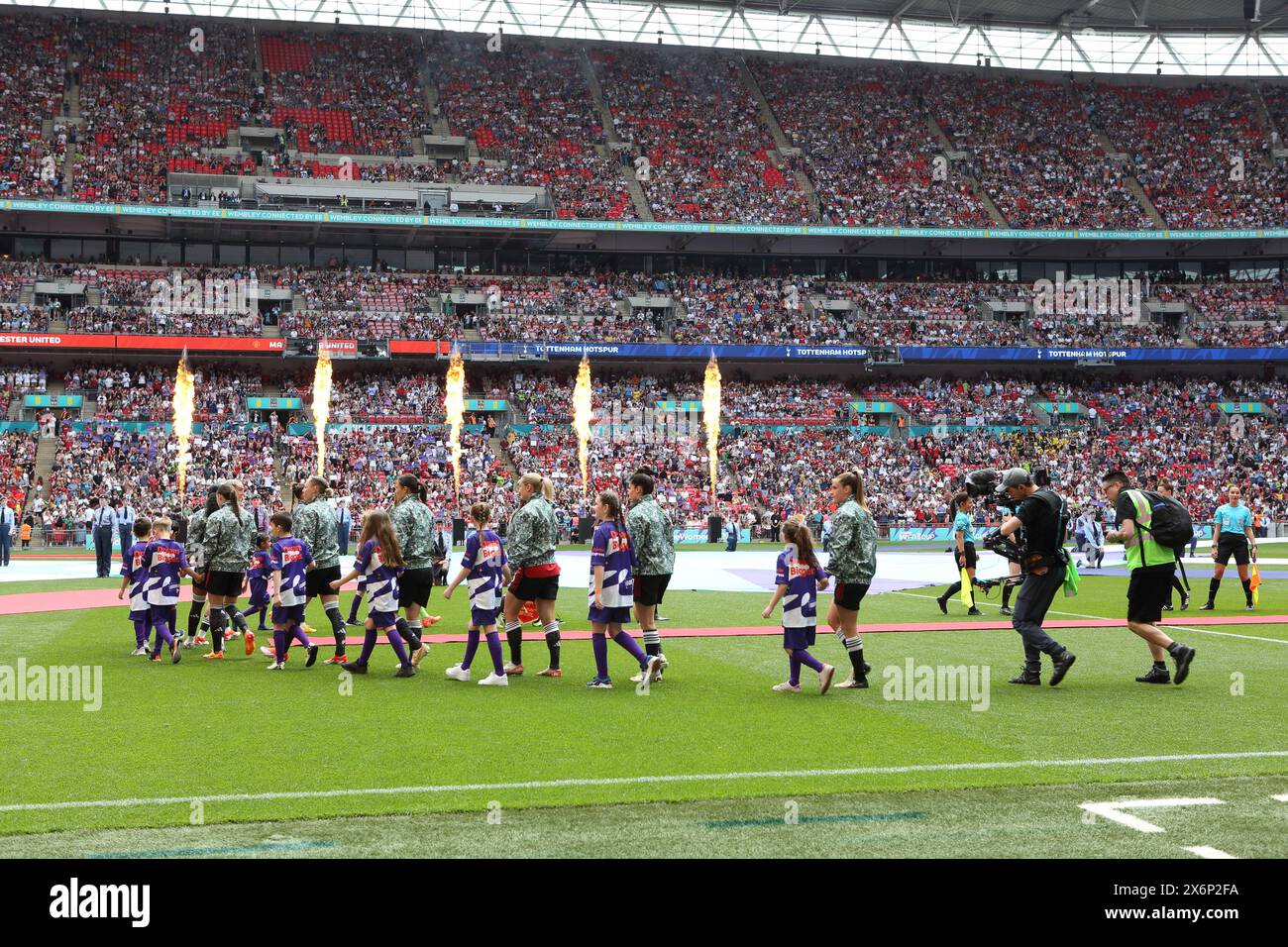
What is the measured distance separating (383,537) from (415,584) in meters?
0.96

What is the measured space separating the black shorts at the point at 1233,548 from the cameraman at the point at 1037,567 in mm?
8616

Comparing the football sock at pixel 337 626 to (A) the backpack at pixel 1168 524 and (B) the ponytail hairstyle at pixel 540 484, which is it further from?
(A) the backpack at pixel 1168 524

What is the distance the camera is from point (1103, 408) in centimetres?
5772

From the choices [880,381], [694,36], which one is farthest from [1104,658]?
[694,36]

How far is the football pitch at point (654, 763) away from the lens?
18.9 feet

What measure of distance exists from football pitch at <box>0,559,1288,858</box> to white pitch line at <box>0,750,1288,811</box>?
3cm

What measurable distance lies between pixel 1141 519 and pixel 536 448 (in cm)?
3935

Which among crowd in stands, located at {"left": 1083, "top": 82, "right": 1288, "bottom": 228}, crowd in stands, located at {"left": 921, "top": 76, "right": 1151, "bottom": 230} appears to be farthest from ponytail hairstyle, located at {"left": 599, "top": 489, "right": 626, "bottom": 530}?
crowd in stands, located at {"left": 1083, "top": 82, "right": 1288, "bottom": 228}

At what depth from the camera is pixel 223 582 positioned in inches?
522

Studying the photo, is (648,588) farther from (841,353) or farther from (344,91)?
(344,91)

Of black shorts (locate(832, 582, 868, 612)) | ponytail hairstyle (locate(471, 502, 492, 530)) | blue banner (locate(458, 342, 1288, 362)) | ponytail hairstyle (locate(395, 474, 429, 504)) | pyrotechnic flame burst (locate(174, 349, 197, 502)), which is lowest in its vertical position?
black shorts (locate(832, 582, 868, 612))

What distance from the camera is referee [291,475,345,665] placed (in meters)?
13.0

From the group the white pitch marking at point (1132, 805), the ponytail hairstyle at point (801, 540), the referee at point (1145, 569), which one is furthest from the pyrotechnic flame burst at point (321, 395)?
the white pitch marking at point (1132, 805)

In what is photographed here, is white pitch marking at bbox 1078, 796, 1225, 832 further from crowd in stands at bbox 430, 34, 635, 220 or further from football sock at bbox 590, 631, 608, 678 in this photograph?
crowd in stands at bbox 430, 34, 635, 220
